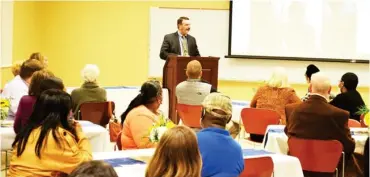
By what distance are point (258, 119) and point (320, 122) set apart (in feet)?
5.12

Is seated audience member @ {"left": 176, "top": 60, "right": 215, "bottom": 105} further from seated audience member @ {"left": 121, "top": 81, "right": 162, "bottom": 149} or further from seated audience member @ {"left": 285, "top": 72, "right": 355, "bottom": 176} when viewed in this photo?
seated audience member @ {"left": 121, "top": 81, "right": 162, "bottom": 149}

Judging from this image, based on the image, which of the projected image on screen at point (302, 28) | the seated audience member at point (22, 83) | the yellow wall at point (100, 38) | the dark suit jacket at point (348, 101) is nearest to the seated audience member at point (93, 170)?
the seated audience member at point (22, 83)

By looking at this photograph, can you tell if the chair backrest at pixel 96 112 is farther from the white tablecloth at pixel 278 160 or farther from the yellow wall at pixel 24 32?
the yellow wall at pixel 24 32

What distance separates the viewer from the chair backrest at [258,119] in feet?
20.8

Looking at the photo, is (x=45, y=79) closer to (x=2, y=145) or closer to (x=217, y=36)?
(x=2, y=145)

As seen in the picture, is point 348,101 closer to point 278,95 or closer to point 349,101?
Answer: point 349,101

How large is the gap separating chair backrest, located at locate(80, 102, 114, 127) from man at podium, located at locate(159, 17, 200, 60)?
2197mm

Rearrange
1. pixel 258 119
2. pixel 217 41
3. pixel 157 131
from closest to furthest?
pixel 157 131, pixel 258 119, pixel 217 41

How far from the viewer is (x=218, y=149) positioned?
11.2ft

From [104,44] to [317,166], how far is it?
7030 mm

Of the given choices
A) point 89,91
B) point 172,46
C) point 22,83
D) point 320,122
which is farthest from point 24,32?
point 320,122

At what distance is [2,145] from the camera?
479 centimetres

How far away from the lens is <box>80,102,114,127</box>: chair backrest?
638 centimetres

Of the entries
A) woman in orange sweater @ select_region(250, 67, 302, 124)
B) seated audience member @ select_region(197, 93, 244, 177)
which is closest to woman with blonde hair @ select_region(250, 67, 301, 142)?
woman in orange sweater @ select_region(250, 67, 302, 124)
